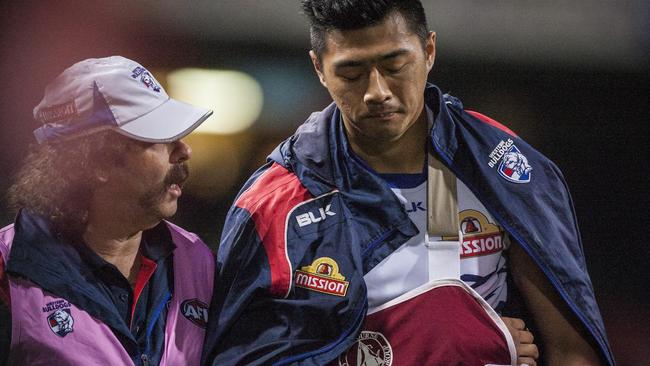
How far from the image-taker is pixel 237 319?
1.35 m

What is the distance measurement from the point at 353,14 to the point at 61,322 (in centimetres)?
70

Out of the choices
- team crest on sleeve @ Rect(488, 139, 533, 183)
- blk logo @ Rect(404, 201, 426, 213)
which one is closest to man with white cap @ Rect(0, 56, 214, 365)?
blk logo @ Rect(404, 201, 426, 213)

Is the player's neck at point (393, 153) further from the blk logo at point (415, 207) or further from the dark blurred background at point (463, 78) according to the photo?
the dark blurred background at point (463, 78)

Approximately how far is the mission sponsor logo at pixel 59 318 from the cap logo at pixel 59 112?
0.33 m

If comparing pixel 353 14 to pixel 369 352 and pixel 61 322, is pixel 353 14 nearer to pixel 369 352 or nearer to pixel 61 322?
pixel 369 352

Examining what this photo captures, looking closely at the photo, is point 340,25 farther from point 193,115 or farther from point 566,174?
point 566,174

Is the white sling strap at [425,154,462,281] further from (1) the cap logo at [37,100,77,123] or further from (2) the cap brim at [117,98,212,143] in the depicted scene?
(1) the cap logo at [37,100,77,123]

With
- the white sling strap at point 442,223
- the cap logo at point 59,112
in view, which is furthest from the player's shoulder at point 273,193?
the cap logo at point 59,112

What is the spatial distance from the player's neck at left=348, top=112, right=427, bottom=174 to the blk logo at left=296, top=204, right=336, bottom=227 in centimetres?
14

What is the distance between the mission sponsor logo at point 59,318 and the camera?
122 cm

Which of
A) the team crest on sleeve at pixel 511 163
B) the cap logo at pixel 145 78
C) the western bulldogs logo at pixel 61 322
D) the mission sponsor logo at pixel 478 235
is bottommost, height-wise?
the western bulldogs logo at pixel 61 322

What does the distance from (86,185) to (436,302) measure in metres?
0.64

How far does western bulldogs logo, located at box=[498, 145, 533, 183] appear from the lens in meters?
1.40

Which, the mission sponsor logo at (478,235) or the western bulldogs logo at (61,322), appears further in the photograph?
the mission sponsor logo at (478,235)
